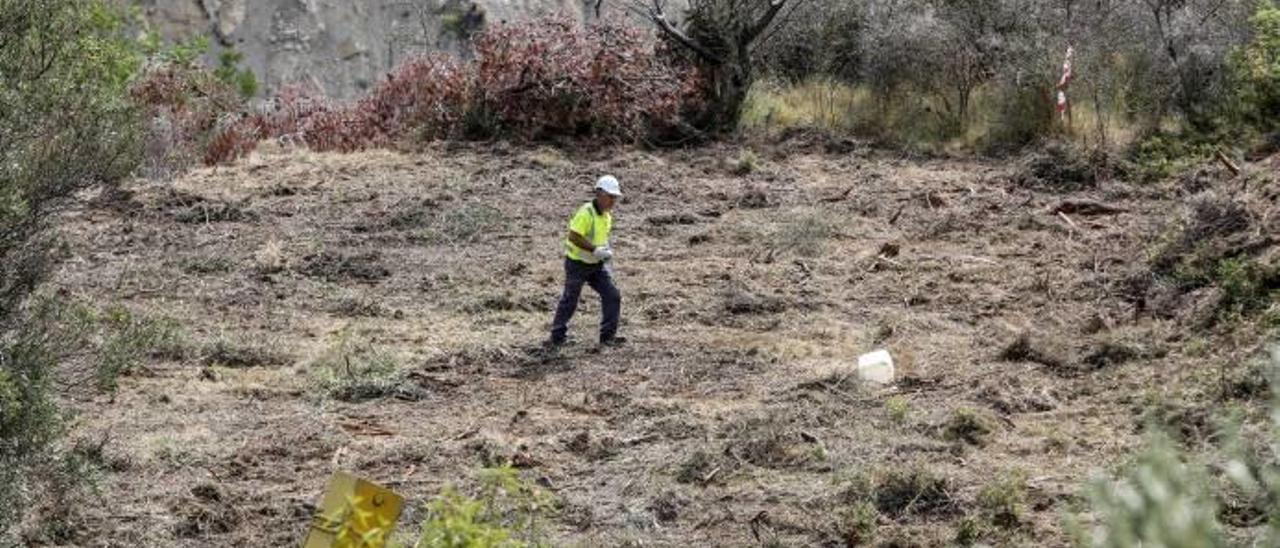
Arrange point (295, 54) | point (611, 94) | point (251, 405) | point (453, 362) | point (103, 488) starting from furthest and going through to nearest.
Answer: point (295, 54), point (611, 94), point (453, 362), point (251, 405), point (103, 488)

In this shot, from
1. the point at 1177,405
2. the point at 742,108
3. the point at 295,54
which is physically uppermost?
the point at 1177,405

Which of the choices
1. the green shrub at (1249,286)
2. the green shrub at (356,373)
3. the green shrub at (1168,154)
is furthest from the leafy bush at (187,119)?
the green shrub at (1249,286)

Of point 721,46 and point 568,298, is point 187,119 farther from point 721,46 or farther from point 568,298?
point 568,298

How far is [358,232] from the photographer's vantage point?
15586 millimetres

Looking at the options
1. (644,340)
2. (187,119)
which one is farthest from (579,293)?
(187,119)

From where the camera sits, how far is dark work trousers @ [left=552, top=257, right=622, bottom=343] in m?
11.7

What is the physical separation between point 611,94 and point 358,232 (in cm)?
463

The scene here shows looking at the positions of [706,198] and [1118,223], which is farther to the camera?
[706,198]

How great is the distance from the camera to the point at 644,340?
1209cm

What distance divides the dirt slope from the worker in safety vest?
0.27 meters

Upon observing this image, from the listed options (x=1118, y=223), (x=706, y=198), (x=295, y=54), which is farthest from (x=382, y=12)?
(x=1118, y=223)

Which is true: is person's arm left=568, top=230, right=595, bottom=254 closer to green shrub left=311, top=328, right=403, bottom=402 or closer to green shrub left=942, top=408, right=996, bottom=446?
green shrub left=311, top=328, right=403, bottom=402

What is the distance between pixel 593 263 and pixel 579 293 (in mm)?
247

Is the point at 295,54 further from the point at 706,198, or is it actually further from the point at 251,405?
the point at 251,405
